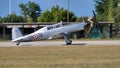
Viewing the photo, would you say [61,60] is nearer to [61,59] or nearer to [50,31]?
[61,59]

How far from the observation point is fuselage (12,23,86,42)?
45.9 meters

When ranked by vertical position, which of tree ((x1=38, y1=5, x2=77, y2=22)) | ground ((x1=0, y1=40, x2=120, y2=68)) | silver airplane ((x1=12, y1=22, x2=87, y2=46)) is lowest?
ground ((x1=0, y1=40, x2=120, y2=68))

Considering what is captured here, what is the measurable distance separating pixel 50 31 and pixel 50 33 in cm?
22

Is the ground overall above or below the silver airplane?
below

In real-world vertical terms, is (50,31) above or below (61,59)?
above

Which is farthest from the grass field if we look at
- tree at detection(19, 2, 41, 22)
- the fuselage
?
tree at detection(19, 2, 41, 22)

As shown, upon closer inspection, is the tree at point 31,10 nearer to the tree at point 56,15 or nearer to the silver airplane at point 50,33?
the tree at point 56,15

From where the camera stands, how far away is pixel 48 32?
46.4 m

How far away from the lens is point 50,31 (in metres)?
46.6

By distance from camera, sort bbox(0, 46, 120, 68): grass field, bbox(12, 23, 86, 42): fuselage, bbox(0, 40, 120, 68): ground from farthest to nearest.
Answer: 1. bbox(12, 23, 86, 42): fuselage
2. bbox(0, 40, 120, 68): ground
3. bbox(0, 46, 120, 68): grass field

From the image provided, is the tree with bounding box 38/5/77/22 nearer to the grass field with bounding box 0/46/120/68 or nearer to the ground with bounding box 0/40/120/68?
the ground with bounding box 0/40/120/68

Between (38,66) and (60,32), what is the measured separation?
27953 mm

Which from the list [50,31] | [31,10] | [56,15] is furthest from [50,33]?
[31,10]

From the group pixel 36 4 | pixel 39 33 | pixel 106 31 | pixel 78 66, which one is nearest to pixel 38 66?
pixel 78 66
